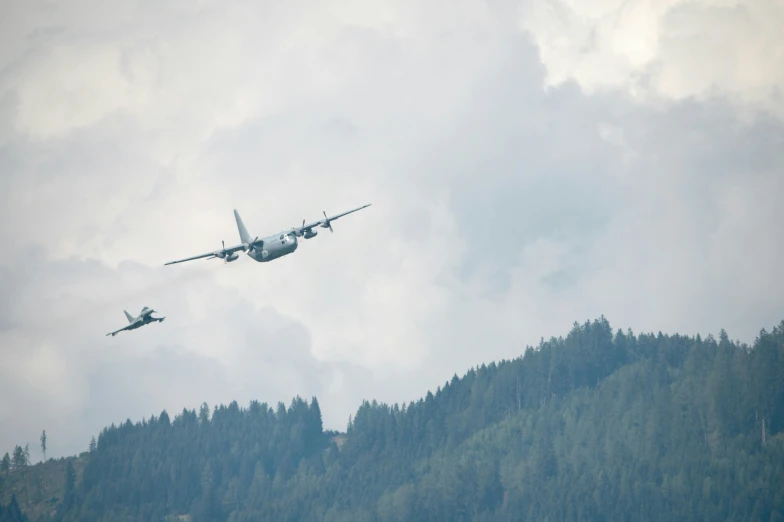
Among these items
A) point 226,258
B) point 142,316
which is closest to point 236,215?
point 226,258

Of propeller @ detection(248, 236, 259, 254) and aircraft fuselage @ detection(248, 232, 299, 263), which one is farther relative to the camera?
propeller @ detection(248, 236, 259, 254)

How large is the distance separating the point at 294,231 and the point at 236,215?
27.6ft

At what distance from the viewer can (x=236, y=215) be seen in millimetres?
137375

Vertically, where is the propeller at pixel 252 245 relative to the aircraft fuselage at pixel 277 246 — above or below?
above

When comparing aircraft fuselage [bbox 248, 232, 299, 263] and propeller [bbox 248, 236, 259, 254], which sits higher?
propeller [bbox 248, 236, 259, 254]

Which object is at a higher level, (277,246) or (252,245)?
(252,245)

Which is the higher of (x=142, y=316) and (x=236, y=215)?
(x=236, y=215)

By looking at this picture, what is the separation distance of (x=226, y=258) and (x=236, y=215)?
571 cm

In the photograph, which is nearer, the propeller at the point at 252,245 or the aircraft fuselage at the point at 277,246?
the aircraft fuselage at the point at 277,246

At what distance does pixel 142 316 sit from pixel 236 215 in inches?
600

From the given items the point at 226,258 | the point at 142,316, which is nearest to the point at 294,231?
the point at 226,258

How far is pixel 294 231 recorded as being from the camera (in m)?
132

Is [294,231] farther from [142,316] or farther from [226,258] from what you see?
[142,316]

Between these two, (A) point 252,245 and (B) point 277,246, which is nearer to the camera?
(B) point 277,246
